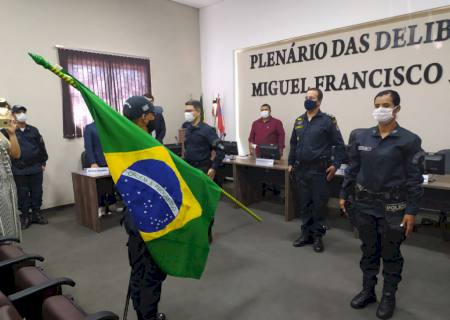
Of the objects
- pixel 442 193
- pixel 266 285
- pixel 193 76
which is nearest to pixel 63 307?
pixel 266 285

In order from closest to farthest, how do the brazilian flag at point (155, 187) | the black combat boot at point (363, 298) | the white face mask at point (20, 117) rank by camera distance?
1. the brazilian flag at point (155, 187)
2. the black combat boot at point (363, 298)
3. the white face mask at point (20, 117)

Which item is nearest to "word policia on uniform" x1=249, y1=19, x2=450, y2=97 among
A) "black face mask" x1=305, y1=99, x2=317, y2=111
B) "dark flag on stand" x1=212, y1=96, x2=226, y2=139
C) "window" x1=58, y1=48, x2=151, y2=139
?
"dark flag on stand" x1=212, y1=96, x2=226, y2=139

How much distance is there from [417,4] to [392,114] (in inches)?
106

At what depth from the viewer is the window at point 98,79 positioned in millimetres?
4625

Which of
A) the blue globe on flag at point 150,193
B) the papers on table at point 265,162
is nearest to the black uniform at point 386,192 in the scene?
the blue globe on flag at point 150,193

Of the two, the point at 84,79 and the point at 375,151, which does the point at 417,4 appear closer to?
the point at 375,151

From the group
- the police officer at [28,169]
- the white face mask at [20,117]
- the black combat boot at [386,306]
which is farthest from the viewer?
the police officer at [28,169]

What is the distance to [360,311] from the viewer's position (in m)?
2.13

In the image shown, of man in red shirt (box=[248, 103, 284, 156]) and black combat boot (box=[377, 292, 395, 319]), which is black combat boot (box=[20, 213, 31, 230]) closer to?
man in red shirt (box=[248, 103, 284, 156])

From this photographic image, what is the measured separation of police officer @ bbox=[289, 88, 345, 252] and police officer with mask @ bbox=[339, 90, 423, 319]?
Result: 0.87 meters

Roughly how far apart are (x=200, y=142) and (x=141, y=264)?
178 centimetres

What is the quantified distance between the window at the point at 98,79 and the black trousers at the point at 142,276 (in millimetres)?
3726

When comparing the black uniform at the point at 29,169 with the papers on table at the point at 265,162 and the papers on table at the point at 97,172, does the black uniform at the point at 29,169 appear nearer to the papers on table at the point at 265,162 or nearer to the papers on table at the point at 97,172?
the papers on table at the point at 97,172

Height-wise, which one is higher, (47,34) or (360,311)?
(47,34)
